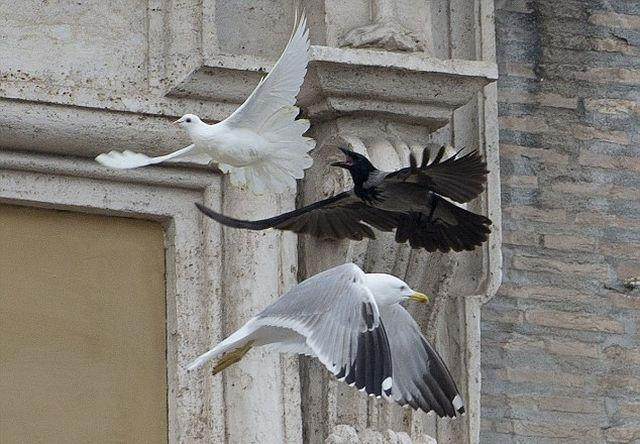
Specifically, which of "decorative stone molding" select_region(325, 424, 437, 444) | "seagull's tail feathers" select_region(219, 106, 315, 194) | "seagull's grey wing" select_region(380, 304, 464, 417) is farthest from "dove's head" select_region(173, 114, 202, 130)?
"decorative stone molding" select_region(325, 424, 437, 444)

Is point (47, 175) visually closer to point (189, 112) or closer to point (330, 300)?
point (189, 112)

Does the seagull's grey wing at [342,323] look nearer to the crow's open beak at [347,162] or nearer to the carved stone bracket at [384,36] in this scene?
the crow's open beak at [347,162]

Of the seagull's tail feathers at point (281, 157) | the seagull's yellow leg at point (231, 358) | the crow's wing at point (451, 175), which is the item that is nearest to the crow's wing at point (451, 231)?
the crow's wing at point (451, 175)

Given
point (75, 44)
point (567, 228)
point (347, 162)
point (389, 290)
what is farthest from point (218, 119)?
point (567, 228)

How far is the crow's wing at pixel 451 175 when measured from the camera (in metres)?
5.90

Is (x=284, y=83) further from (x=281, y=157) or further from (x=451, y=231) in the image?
(x=451, y=231)

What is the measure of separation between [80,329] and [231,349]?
0.41 m

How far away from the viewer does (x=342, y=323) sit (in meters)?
5.85

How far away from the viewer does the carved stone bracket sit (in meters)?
6.42

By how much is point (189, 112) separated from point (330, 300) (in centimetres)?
68

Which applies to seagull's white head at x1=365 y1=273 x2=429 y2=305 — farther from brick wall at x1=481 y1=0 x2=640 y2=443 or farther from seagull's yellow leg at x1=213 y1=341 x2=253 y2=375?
brick wall at x1=481 y1=0 x2=640 y2=443

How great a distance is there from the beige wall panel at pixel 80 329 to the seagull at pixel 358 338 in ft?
0.61

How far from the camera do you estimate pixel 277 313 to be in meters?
5.95

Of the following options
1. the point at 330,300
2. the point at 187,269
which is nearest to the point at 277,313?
the point at 330,300
